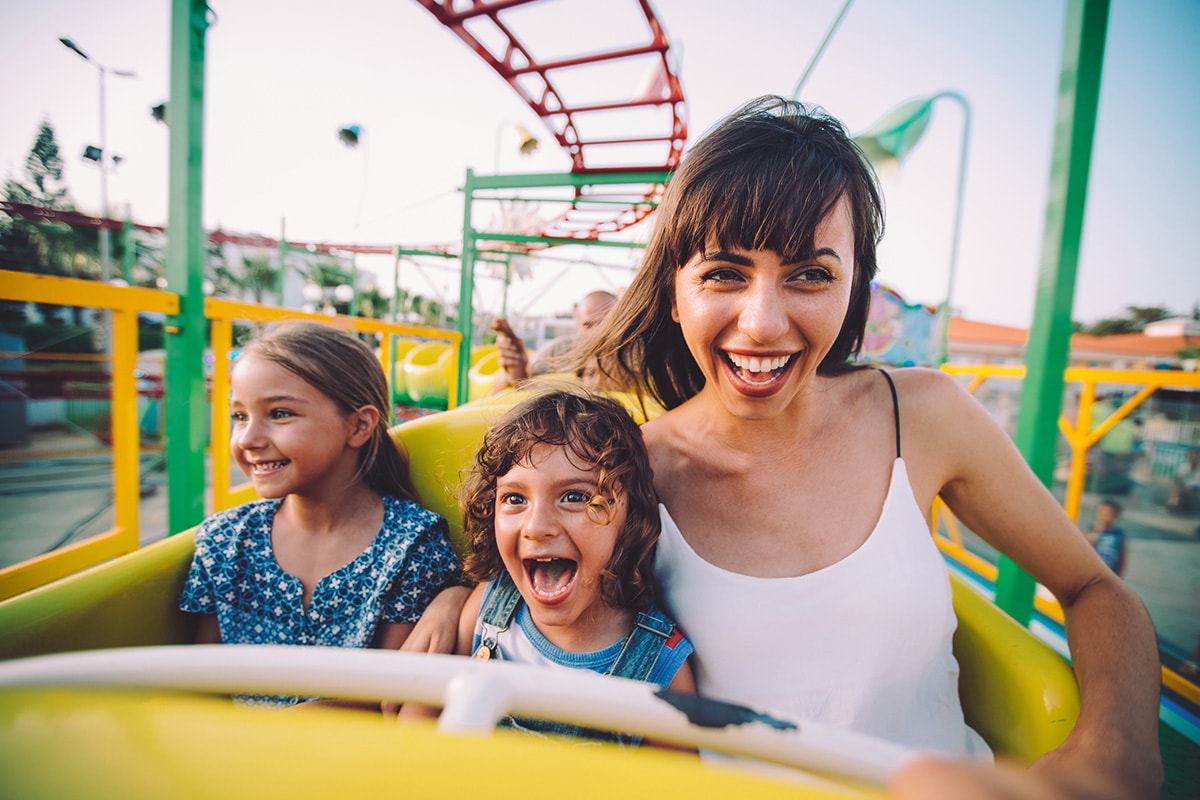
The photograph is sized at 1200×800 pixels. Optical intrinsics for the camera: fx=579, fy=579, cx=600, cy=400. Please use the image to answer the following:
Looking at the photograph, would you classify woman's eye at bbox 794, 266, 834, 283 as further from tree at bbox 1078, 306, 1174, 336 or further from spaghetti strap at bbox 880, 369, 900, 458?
tree at bbox 1078, 306, 1174, 336

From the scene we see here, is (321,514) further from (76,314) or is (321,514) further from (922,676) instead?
(76,314)

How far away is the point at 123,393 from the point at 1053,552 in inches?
78.5

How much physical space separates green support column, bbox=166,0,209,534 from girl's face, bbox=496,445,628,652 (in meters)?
1.15

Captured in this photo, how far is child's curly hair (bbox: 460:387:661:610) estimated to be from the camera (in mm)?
969

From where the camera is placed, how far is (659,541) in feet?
3.23

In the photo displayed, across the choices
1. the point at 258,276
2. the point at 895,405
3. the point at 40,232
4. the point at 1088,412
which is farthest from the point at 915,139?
the point at 258,276

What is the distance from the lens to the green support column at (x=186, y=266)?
1539 mm

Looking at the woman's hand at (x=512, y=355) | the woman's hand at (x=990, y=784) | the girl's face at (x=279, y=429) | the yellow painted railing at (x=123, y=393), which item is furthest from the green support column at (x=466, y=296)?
the woman's hand at (x=990, y=784)

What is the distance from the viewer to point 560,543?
3.06 feet

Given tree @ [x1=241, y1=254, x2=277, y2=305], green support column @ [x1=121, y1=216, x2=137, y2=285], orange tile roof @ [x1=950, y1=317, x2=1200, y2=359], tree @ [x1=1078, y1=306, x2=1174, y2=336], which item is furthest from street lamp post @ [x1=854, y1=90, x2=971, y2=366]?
tree @ [x1=241, y1=254, x2=277, y2=305]

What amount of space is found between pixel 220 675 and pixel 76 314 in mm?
3734

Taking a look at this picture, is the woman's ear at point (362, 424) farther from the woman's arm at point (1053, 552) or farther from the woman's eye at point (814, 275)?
the woman's arm at point (1053, 552)

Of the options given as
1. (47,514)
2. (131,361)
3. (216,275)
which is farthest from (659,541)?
(216,275)

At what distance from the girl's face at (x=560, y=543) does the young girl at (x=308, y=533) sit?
1.03 ft
